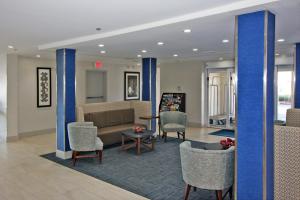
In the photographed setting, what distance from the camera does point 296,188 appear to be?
3.19 m

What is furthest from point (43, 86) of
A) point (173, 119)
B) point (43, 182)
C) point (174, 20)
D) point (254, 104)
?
point (254, 104)

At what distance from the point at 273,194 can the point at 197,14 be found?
8.25 feet

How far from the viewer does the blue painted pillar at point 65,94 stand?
5.82 meters

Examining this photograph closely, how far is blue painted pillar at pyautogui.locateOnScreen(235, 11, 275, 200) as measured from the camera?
292 centimetres

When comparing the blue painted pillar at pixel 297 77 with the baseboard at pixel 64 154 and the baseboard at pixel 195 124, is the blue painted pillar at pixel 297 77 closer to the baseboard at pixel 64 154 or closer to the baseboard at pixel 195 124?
the baseboard at pixel 195 124

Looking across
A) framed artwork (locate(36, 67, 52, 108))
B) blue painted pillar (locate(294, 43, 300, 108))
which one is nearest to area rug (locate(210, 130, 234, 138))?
blue painted pillar (locate(294, 43, 300, 108))

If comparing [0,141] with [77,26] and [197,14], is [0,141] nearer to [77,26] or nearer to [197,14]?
[77,26]

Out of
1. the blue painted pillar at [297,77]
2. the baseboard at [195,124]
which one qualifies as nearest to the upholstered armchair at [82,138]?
the blue painted pillar at [297,77]

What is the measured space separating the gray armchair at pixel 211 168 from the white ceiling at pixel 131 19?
177cm

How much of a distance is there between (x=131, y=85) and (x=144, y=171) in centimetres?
712

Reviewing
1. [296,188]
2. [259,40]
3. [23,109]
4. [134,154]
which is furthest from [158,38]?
[23,109]

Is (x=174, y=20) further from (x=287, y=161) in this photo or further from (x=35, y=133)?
(x=35, y=133)

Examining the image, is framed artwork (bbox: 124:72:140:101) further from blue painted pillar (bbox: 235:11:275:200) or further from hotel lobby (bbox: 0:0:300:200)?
blue painted pillar (bbox: 235:11:275:200)

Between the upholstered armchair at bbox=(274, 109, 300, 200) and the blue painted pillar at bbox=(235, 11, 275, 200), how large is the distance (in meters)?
0.20
